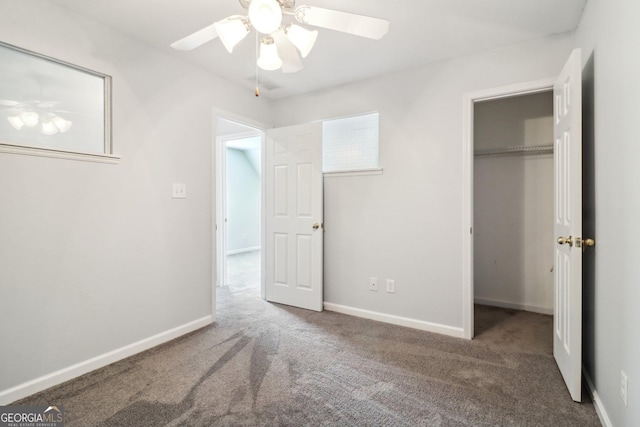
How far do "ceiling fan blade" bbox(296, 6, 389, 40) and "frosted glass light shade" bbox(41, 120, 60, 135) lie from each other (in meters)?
1.70

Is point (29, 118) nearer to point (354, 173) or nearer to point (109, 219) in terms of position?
point (109, 219)

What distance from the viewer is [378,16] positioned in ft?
7.04

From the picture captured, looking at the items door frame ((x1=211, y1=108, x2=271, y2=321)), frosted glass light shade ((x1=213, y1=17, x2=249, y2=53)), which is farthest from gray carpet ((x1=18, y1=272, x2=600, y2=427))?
frosted glass light shade ((x1=213, y1=17, x2=249, y2=53))

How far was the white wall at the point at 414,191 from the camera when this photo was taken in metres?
2.67

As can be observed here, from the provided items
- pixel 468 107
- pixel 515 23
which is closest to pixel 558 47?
pixel 515 23

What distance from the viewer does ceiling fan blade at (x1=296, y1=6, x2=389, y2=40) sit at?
4.62ft

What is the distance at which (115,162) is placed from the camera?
2334 mm

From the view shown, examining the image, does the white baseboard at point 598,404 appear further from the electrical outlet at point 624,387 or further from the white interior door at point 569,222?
the electrical outlet at point 624,387

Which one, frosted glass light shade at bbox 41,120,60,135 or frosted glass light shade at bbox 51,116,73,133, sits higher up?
frosted glass light shade at bbox 51,116,73,133

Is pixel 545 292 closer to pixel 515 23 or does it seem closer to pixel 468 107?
pixel 468 107

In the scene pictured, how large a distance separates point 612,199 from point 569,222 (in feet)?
1.20

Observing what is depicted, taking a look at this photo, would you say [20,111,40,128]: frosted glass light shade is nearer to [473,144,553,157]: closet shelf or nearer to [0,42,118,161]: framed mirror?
[0,42,118,161]: framed mirror

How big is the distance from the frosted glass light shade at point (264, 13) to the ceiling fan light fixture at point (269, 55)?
311 millimetres

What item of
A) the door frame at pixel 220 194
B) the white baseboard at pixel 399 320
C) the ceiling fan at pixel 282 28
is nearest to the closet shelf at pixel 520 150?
the white baseboard at pixel 399 320
